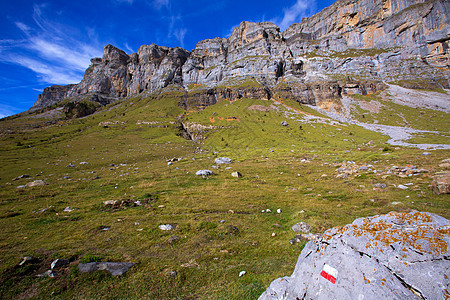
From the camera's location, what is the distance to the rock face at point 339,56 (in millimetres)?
117250

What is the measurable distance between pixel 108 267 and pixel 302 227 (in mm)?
10731

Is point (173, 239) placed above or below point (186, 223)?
above

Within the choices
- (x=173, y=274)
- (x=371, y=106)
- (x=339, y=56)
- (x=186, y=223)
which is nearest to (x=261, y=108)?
(x=371, y=106)

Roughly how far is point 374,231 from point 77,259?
12.3m

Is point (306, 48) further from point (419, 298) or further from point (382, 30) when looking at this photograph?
point (419, 298)

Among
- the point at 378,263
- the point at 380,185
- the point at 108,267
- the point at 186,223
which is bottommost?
the point at 380,185

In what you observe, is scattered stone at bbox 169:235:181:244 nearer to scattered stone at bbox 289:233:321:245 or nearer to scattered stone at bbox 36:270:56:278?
scattered stone at bbox 36:270:56:278

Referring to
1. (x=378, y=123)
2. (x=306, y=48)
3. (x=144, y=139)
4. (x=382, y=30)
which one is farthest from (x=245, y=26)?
(x=144, y=139)

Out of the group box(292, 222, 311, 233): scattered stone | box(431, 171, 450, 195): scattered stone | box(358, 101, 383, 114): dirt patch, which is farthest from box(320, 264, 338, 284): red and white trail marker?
box(358, 101, 383, 114): dirt patch

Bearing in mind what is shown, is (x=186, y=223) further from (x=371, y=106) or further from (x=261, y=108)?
(x=371, y=106)

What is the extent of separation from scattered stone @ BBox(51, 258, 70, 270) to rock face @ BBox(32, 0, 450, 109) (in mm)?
132047

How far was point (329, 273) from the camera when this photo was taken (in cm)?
489

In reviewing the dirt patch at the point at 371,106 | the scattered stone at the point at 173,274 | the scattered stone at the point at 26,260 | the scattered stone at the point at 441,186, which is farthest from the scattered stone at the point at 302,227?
the dirt patch at the point at 371,106

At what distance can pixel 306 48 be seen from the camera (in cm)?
16788
